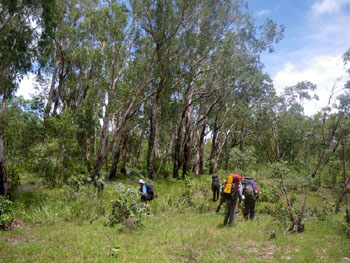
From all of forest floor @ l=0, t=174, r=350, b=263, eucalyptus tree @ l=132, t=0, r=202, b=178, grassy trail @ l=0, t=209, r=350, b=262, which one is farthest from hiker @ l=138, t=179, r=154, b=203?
eucalyptus tree @ l=132, t=0, r=202, b=178

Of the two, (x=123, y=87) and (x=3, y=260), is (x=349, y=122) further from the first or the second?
(x=3, y=260)

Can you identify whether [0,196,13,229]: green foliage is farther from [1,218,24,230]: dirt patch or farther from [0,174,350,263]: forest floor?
[0,174,350,263]: forest floor

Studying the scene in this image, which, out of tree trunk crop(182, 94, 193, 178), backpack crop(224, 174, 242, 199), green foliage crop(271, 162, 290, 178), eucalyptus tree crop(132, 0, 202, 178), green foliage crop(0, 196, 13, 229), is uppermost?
eucalyptus tree crop(132, 0, 202, 178)

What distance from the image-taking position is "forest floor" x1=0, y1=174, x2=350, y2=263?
5340 millimetres

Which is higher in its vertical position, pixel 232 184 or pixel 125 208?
pixel 232 184

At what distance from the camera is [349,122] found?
23.7m

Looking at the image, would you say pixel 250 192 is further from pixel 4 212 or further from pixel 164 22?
pixel 164 22

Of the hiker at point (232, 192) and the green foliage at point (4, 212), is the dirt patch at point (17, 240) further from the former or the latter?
the hiker at point (232, 192)

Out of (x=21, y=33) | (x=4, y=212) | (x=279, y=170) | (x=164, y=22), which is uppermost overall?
(x=164, y=22)

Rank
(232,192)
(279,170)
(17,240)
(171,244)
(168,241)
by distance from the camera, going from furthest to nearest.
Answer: (232,192) → (279,170) → (168,241) → (171,244) → (17,240)

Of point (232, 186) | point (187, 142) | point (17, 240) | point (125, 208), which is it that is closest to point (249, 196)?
point (232, 186)

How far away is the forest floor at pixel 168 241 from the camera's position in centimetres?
534

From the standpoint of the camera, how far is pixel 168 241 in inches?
255

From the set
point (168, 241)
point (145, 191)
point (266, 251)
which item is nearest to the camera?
point (266, 251)
